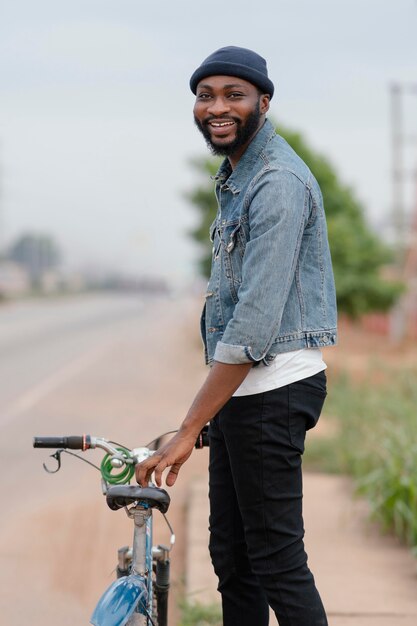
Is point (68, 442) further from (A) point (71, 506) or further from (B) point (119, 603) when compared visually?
(A) point (71, 506)

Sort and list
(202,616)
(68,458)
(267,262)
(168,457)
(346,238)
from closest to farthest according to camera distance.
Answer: (267,262) < (168,457) < (202,616) < (68,458) < (346,238)

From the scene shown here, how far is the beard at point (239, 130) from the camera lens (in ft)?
9.46

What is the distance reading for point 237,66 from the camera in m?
2.83

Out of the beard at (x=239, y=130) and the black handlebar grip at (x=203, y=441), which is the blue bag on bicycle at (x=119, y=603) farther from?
the beard at (x=239, y=130)

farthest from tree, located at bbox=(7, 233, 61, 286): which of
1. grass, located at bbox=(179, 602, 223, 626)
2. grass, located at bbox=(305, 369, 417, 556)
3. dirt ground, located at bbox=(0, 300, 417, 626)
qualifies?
grass, located at bbox=(179, 602, 223, 626)

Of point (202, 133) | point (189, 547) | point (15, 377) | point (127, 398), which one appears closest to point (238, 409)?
point (202, 133)

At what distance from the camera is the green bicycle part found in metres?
2.98

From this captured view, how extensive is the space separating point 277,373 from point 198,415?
0.79ft

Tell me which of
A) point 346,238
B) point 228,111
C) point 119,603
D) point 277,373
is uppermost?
point 346,238

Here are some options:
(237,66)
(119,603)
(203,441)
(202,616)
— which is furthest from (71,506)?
(237,66)

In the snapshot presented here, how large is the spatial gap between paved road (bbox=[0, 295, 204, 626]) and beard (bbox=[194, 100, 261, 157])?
5.61 ft

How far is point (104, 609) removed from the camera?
2.74 metres

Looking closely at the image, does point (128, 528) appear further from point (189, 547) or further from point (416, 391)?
point (416, 391)

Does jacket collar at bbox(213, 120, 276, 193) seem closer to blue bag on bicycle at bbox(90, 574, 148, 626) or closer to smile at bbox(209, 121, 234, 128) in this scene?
smile at bbox(209, 121, 234, 128)
